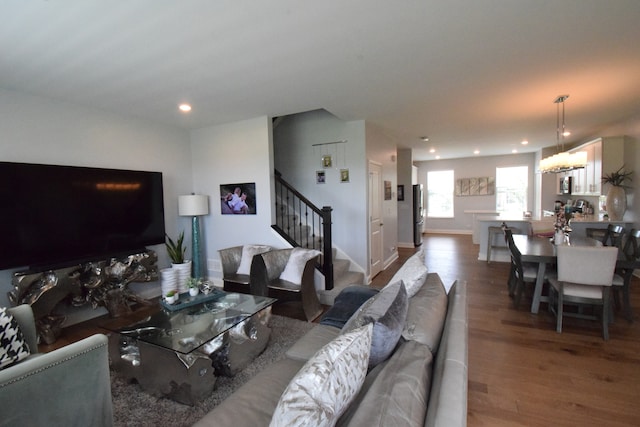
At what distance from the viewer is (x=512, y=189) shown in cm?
941

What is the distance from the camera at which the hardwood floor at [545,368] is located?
6.13ft

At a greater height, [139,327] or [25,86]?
[25,86]

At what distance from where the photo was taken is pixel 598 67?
2.86 metres

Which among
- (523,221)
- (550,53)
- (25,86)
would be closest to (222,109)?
(25,86)

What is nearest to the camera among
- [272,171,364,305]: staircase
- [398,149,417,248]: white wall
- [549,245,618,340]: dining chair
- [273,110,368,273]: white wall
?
[549,245,618,340]: dining chair

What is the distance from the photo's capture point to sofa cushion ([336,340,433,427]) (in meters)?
0.95

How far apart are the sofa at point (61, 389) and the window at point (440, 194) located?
10326mm

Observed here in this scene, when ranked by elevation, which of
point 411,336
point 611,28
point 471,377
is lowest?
point 471,377

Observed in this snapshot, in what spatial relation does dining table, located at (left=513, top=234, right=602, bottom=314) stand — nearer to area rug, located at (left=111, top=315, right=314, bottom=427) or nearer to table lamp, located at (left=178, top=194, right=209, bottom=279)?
area rug, located at (left=111, top=315, right=314, bottom=427)

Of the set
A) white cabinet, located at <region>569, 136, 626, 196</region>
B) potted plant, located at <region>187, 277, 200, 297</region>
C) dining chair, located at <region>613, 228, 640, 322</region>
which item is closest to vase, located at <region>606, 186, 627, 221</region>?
white cabinet, located at <region>569, 136, 626, 196</region>

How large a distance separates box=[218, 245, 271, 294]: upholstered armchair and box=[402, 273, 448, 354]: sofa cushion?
256 centimetres

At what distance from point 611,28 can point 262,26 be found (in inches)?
101

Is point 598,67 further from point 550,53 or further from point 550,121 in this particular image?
point 550,121

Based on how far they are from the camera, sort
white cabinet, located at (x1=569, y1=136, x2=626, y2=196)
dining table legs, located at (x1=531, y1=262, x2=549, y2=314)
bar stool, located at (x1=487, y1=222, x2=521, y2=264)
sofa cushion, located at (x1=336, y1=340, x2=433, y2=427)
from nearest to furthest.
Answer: sofa cushion, located at (x1=336, y1=340, x2=433, y2=427), dining table legs, located at (x1=531, y1=262, x2=549, y2=314), white cabinet, located at (x1=569, y1=136, x2=626, y2=196), bar stool, located at (x1=487, y1=222, x2=521, y2=264)
